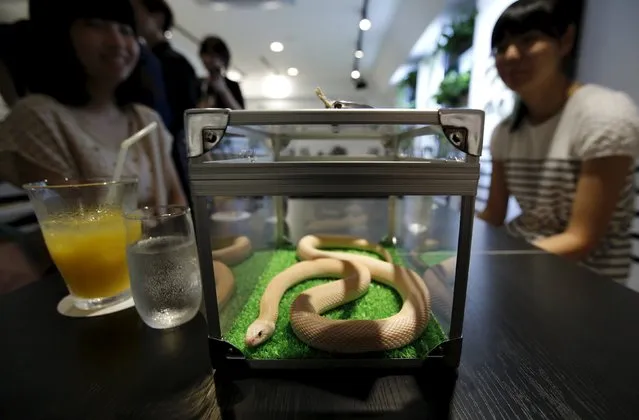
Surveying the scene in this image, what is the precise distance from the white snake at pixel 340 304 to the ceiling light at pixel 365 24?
414 centimetres

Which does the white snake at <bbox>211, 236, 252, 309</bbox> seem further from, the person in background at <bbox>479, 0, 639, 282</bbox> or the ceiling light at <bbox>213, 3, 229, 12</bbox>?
the ceiling light at <bbox>213, 3, 229, 12</bbox>

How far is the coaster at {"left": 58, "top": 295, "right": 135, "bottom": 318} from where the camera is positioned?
511 mm

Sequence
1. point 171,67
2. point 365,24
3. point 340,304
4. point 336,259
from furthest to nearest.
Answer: point 365,24
point 171,67
point 336,259
point 340,304

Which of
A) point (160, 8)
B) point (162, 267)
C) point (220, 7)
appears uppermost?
point (220, 7)

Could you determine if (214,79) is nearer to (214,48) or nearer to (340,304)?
(214,48)

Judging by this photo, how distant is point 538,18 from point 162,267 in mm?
1335

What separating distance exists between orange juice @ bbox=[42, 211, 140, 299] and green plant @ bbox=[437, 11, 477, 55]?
10.5 feet

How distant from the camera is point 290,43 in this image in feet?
16.5

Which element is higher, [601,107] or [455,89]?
[455,89]

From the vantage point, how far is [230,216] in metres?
0.57

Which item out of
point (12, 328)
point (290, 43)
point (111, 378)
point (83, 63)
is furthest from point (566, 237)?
point (290, 43)

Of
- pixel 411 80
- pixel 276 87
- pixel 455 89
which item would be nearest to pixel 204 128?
pixel 455 89

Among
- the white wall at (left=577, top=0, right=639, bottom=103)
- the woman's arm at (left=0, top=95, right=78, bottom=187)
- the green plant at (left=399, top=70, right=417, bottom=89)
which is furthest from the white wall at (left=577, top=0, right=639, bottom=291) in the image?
the green plant at (left=399, top=70, right=417, bottom=89)

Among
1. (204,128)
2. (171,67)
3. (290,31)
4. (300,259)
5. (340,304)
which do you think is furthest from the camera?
(290,31)
